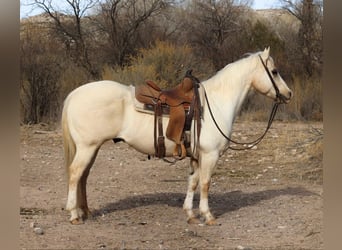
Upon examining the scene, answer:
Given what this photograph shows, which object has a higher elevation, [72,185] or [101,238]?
[72,185]

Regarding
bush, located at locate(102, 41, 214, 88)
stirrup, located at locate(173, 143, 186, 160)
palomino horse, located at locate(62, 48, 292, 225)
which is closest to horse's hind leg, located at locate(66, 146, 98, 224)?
palomino horse, located at locate(62, 48, 292, 225)

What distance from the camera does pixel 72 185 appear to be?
14.7 ft

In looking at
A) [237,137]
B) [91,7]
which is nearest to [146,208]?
[237,137]

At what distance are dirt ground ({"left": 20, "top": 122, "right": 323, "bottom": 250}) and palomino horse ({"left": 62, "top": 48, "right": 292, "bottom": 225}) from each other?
36cm

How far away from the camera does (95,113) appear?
14.6ft

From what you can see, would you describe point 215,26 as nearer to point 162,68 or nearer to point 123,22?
point 123,22

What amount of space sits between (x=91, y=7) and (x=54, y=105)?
9.21 m

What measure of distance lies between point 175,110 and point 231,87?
70cm

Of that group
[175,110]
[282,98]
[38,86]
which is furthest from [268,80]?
[38,86]

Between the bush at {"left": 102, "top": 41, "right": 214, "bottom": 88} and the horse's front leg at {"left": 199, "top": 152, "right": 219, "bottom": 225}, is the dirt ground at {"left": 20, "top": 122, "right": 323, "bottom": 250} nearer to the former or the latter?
the horse's front leg at {"left": 199, "top": 152, "right": 219, "bottom": 225}

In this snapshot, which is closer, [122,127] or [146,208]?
[122,127]

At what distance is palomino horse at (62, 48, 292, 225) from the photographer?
447 centimetres

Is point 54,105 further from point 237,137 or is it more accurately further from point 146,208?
point 146,208

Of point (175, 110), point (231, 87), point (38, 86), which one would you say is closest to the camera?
point (175, 110)
